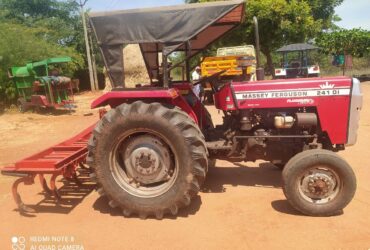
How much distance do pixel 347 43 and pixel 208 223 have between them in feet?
68.5

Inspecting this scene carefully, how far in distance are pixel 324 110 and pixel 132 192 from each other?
2505 mm

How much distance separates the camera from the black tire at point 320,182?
3830 mm

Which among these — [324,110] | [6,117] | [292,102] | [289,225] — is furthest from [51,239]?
[6,117]

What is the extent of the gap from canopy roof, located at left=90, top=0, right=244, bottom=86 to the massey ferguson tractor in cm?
1

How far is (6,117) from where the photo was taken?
39.7 feet

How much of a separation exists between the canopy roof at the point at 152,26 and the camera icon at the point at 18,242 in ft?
6.56

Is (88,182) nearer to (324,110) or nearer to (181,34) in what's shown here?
(181,34)

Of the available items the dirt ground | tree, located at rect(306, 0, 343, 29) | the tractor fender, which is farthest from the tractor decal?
tree, located at rect(306, 0, 343, 29)

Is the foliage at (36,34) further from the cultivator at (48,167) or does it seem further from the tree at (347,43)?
the tree at (347,43)

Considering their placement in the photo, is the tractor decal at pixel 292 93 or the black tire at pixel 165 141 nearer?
the black tire at pixel 165 141

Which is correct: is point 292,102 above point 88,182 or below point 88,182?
above

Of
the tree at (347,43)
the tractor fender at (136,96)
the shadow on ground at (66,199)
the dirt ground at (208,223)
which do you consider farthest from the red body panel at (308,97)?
the tree at (347,43)

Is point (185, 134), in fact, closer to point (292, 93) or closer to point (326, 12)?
point (292, 93)

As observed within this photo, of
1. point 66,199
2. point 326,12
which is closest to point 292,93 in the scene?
point 66,199
